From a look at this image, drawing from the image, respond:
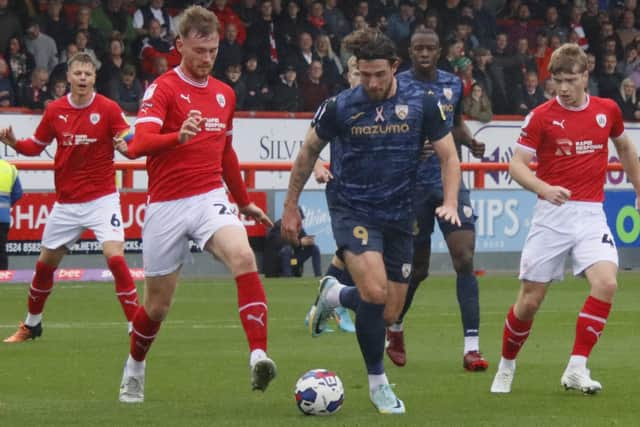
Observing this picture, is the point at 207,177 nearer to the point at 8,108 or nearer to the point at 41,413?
the point at 41,413

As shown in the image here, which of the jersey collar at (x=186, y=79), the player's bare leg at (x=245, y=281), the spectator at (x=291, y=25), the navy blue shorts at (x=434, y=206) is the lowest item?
the spectator at (x=291, y=25)

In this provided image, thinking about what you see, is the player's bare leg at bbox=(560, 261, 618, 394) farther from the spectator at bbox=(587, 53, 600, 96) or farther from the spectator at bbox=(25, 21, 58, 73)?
the spectator at bbox=(587, 53, 600, 96)

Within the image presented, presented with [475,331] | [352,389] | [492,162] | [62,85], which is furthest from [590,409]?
→ [492,162]

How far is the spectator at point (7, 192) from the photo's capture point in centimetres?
1972

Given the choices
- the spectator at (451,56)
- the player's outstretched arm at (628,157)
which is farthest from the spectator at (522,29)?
the player's outstretched arm at (628,157)

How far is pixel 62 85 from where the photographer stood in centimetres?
2262

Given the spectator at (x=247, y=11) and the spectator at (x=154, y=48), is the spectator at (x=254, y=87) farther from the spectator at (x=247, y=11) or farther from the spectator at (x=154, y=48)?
the spectator at (x=154, y=48)

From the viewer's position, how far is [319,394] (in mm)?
8992

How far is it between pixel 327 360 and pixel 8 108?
11972 millimetres

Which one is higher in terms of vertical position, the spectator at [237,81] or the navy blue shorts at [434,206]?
the navy blue shorts at [434,206]

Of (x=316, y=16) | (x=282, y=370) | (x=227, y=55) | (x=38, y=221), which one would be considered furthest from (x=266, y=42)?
(x=282, y=370)

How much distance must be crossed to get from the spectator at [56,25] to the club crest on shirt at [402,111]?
15512 mm

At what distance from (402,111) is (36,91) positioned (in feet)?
47.9

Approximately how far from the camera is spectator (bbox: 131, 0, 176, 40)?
24.9m
